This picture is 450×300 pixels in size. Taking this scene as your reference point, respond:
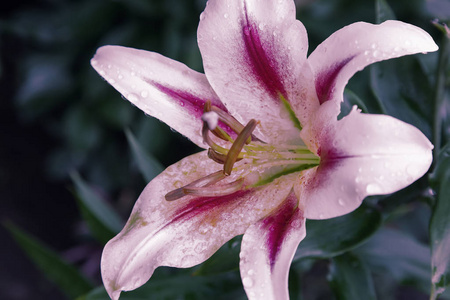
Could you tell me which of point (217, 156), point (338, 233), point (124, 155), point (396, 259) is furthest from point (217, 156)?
point (124, 155)

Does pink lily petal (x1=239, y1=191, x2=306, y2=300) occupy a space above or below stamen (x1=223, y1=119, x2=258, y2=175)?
below

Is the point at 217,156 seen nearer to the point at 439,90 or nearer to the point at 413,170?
the point at 413,170

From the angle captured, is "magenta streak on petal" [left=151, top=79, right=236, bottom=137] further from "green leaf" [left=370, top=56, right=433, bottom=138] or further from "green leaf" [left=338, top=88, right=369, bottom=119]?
"green leaf" [left=370, top=56, right=433, bottom=138]

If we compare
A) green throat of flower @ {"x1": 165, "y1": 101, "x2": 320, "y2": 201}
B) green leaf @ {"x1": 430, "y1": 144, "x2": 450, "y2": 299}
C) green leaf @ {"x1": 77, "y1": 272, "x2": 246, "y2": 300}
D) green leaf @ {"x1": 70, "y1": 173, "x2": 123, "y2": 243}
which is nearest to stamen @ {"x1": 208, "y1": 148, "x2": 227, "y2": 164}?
green throat of flower @ {"x1": 165, "y1": 101, "x2": 320, "y2": 201}

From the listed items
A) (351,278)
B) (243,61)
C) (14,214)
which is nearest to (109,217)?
(351,278)

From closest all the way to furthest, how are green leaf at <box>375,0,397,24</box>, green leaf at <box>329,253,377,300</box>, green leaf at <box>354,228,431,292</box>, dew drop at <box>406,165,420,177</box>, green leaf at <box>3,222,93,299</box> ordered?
1. dew drop at <box>406,165,420,177</box>
2. green leaf at <box>375,0,397,24</box>
3. green leaf at <box>329,253,377,300</box>
4. green leaf at <box>354,228,431,292</box>
5. green leaf at <box>3,222,93,299</box>

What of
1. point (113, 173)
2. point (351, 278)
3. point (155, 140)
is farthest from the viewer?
point (113, 173)

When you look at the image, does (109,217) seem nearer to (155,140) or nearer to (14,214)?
(155,140)
